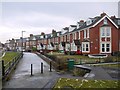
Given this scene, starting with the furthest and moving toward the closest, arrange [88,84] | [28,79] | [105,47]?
1. [105,47]
2. [28,79]
3. [88,84]

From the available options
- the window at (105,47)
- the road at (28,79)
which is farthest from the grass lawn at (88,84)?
the window at (105,47)

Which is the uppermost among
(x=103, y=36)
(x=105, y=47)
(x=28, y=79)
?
(x=103, y=36)

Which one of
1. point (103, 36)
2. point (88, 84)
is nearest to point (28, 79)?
point (88, 84)

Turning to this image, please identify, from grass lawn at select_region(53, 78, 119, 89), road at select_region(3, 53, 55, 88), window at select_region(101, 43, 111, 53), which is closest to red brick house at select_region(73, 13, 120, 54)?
window at select_region(101, 43, 111, 53)

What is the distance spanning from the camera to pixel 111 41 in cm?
3806

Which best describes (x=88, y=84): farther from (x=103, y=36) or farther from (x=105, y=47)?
(x=103, y=36)

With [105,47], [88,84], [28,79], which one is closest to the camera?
[88,84]

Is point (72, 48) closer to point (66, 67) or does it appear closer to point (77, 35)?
point (77, 35)

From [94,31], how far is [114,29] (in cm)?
401

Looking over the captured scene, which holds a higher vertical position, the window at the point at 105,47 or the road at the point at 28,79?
Answer: the window at the point at 105,47

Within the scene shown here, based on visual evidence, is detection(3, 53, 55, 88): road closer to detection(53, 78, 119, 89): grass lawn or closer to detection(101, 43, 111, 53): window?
detection(53, 78, 119, 89): grass lawn

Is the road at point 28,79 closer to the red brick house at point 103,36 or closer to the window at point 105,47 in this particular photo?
the red brick house at point 103,36

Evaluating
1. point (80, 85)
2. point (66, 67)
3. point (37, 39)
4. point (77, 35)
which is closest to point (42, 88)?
point (80, 85)

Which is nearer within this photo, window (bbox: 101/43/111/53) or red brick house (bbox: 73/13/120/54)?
red brick house (bbox: 73/13/120/54)
